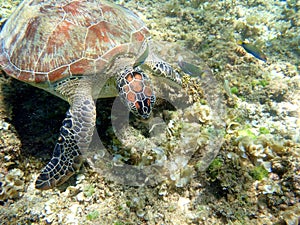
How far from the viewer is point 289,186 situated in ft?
7.06

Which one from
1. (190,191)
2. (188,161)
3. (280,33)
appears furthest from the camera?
(280,33)

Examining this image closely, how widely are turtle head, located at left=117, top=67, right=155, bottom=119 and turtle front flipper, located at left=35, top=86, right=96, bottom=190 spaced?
0.46 metres

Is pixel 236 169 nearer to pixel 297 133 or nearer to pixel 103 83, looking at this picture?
pixel 297 133

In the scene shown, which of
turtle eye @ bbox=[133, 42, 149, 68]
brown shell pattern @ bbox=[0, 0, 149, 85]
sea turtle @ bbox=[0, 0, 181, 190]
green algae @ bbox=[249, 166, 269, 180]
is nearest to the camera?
green algae @ bbox=[249, 166, 269, 180]

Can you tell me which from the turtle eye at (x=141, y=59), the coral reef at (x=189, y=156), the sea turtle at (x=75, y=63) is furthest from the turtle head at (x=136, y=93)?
the coral reef at (x=189, y=156)

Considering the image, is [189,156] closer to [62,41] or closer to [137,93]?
[137,93]

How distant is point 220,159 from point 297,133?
4.47 ft

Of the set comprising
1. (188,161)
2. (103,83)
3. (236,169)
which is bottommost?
(188,161)

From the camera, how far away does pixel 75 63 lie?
8.56 feet

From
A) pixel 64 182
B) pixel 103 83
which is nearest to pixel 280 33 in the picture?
pixel 103 83

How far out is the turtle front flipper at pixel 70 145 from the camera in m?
2.32

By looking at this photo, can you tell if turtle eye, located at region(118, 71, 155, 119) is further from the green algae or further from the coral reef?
the green algae

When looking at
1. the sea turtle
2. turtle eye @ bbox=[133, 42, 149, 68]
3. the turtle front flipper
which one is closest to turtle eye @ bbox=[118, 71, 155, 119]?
the sea turtle

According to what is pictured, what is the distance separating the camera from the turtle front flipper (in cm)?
232
